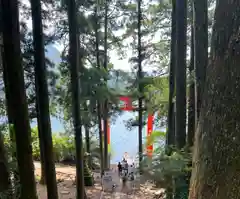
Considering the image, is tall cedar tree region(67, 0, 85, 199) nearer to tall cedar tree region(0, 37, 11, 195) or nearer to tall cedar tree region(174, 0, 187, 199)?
tall cedar tree region(174, 0, 187, 199)

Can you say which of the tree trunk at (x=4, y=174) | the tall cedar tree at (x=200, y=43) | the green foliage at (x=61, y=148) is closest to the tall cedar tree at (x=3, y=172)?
the tree trunk at (x=4, y=174)

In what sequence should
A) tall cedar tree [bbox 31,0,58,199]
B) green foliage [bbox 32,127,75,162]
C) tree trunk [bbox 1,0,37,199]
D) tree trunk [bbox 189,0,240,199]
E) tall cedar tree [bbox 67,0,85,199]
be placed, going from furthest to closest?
green foliage [bbox 32,127,75,162]
tall cedar tree [bbox 67,0,85,199]
tall cedar tree [bbox 31,0,58,199]
tree trunk [bbox 1,0,37,199]
tree trunk [bbox 189,0,240,199]

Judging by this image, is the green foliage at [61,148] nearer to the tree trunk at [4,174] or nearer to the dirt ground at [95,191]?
the dirt ground at [95,191]

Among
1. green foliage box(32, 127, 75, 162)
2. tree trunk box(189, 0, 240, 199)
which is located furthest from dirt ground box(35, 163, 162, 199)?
tree trunk box(189, 0, 240, 199)

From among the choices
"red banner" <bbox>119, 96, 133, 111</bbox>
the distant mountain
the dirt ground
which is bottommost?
the dirt ground

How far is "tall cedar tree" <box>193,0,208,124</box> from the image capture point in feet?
15.5

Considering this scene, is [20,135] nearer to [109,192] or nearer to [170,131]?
[170,131]

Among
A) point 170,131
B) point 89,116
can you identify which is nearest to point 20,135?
point 170,131

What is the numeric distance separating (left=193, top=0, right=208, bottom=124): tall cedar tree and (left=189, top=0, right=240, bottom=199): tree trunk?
3010 mm

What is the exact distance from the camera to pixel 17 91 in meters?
4.36

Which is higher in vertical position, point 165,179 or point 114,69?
point 114,69

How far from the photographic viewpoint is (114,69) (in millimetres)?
15289

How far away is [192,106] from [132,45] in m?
9.43

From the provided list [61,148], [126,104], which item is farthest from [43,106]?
[61,148]
